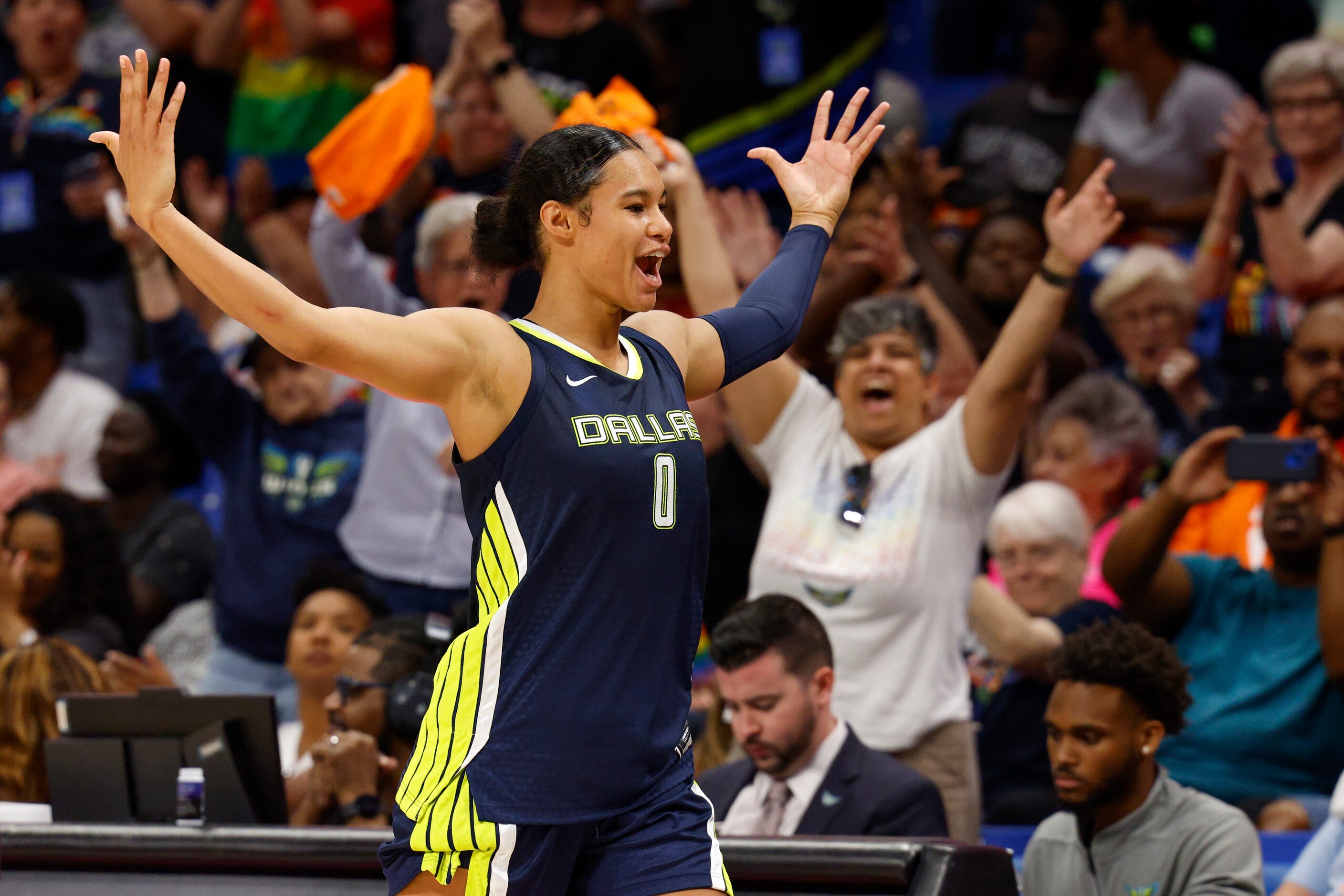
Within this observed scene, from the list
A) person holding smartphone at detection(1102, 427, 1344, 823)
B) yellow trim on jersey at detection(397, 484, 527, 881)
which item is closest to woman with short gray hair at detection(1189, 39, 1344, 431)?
person holding smartphone at detection(1102, 427, 1344, 823)

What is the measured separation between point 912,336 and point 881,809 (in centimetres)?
123

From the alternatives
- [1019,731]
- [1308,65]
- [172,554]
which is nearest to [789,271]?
[1019,731]

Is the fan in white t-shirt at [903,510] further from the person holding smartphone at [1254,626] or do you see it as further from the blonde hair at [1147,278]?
the blonde hair at [1147,278]

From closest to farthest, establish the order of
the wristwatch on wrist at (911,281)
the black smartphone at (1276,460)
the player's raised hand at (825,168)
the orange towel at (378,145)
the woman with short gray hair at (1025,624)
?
the player's raised hand at (825,168)
the black smartphone at (1276,460)
the woman with short gray hair at (1025,624)
the orange towel at (378,145)
the wristwatch on wrist at (911,281)

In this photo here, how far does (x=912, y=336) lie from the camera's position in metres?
4.30

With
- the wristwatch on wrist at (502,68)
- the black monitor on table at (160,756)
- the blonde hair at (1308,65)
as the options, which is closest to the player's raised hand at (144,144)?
the black monitor on table at (160,756)

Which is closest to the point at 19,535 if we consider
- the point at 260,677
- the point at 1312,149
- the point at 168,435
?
the point at 260,677

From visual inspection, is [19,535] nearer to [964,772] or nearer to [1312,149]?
[964,772]

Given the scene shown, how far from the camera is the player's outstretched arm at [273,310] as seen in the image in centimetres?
220

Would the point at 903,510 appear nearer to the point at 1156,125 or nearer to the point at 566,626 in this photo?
the point at 566,626

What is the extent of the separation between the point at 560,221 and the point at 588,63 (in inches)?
166

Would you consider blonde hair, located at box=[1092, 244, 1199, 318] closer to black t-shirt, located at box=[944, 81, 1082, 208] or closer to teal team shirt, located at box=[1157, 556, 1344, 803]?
black t-shirt, located at box=[944, 81, 1082, 208]

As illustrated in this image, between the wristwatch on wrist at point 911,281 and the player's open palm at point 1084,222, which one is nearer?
the player's open palm at point 1084,222

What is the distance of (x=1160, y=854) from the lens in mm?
3436
